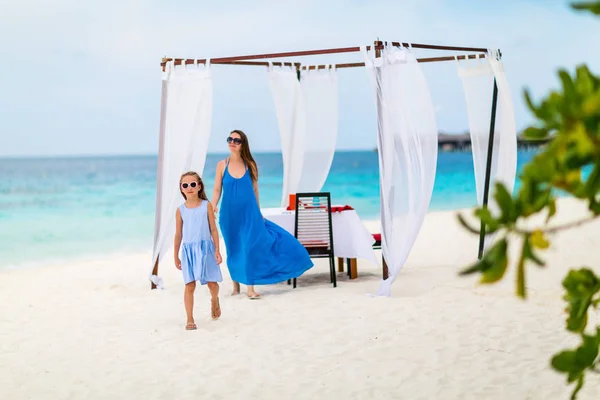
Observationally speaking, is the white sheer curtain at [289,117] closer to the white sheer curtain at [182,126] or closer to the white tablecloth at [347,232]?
the white tablecloth at [347,232]

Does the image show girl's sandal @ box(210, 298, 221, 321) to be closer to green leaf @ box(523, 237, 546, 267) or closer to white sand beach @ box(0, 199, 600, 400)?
white sand beach @ box(0, 199, 600, 400)

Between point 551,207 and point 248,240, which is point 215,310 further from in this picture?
point 551,207

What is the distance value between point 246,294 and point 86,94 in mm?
30240

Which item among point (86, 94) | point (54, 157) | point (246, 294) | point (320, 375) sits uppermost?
point (86, 94)

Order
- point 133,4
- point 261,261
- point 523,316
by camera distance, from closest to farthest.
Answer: point 523,316 → point 261,261 → point 133,4

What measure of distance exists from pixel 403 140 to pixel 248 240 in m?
1.45

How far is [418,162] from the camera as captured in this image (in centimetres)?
583

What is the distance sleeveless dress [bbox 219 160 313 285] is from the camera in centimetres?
615

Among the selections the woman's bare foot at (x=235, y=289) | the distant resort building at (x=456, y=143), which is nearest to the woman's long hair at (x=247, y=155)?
the woman's bare foot at (x=235, y=289)

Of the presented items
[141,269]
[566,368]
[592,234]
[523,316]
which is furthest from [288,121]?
[566,368]

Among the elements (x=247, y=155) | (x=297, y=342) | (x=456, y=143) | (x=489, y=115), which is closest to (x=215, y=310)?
(x=297, y=342)

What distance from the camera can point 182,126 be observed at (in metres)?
6.36

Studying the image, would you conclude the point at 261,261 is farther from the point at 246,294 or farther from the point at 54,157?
the point at 54,157

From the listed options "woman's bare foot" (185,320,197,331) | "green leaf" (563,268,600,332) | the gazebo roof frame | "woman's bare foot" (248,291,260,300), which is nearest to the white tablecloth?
"woman's bare foot" (248,291,260,300)
